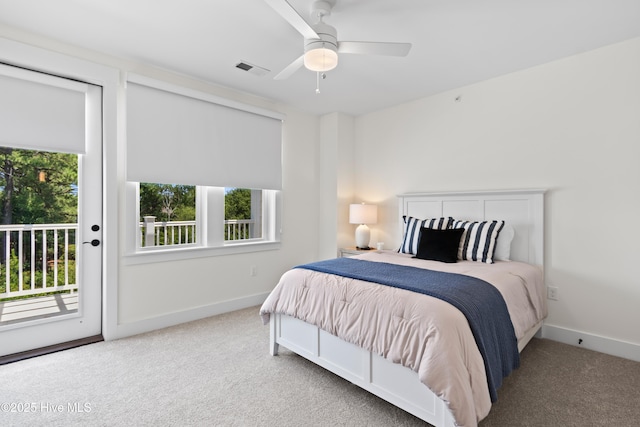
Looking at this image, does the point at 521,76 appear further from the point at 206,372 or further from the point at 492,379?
the point at 206,372

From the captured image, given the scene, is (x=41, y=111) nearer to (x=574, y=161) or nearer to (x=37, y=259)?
(x=37, y=259)

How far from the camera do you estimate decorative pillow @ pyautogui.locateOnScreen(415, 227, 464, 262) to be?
9.41 feet

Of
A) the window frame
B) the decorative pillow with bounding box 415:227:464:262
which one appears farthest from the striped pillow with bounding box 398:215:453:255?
the window frame

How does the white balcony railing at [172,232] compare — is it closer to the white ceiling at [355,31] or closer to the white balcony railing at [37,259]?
the white balcony railing at [37,259]

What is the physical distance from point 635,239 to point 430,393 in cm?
221

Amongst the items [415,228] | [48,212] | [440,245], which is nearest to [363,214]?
[415,228]

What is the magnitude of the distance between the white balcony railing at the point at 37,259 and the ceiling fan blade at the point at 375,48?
2661 millimetres

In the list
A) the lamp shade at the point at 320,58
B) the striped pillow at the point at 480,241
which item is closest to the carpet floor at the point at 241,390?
the striped pillow at the point at 480,241

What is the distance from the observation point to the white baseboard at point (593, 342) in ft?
8.20

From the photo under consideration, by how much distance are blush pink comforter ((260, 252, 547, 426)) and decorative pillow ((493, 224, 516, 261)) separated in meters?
0.23

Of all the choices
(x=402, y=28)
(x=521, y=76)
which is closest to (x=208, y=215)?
(x=402, y=28)

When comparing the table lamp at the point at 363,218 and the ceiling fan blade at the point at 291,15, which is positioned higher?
the ceiling fan blade at the point at 291,15

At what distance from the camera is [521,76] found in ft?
9.94

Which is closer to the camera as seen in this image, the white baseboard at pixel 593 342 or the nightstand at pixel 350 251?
the white baseboard at pixel 593 342
